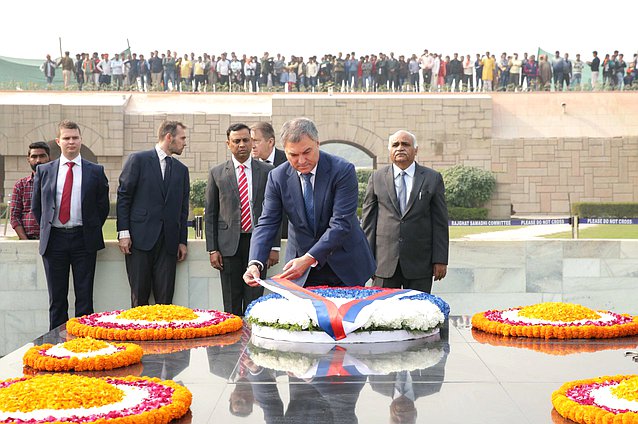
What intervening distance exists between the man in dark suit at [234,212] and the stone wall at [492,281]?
18.4 inches

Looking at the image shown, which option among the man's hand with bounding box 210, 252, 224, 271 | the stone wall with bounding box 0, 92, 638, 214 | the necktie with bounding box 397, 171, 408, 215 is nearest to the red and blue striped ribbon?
the necktie with bounding box 397, 171, 408, 215

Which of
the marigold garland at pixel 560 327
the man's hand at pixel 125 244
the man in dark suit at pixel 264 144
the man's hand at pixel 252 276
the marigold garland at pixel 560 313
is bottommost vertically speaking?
the marigold garland at pixel 560 327

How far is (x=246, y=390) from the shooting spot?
2.80 metres

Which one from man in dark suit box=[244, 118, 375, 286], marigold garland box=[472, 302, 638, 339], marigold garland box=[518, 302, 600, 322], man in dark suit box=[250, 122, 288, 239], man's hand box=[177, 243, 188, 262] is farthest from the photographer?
man in dark suit box=[250, 122, 288, 239]

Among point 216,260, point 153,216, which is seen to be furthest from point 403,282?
point 153,216

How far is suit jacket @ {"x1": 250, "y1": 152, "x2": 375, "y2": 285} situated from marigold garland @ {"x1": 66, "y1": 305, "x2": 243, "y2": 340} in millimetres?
418

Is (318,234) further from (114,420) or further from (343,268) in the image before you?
(114,420)

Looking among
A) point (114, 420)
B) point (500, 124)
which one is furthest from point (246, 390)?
point (500, 124)

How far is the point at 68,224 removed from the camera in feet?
19.6

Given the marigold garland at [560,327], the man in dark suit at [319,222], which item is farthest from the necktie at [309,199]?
the marigold garland at [560,327]

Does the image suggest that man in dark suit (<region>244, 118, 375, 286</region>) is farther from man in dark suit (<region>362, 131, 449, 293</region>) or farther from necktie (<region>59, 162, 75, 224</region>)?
necktie (<region>59, 162, 75, 224</region>)

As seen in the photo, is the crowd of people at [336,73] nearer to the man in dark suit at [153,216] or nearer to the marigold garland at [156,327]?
the man in dark suit at [153,216]

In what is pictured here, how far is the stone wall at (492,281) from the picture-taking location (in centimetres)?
641

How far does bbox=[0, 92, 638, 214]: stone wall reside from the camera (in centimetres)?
2850
